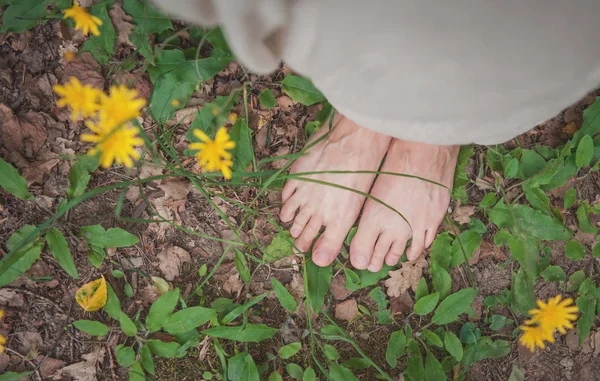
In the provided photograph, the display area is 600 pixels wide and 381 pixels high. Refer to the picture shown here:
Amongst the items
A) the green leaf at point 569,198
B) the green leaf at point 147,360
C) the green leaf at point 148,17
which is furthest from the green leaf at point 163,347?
the green leaf at point 569,198

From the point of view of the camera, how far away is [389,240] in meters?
1.43

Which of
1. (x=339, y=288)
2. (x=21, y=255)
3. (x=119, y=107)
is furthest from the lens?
(x=339, y=288)

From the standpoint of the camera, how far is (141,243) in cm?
142

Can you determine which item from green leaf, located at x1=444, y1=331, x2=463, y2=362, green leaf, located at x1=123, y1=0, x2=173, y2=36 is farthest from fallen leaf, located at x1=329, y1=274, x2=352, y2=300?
green leaf, located at x1=123, y1=0, x2=173, y2=36

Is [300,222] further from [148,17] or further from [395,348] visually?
[148,17]

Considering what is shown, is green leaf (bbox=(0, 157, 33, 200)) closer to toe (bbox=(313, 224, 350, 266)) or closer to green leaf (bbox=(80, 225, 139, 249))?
green leaf (bbox=(80, 225, 139, 249))

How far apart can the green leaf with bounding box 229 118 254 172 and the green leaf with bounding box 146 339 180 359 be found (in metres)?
0.55

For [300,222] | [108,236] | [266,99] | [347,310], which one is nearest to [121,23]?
[266,99]

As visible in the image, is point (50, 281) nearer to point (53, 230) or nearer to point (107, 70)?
point (53, 230)

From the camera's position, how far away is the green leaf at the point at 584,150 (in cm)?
141

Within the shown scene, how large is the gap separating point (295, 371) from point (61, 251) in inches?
30.3

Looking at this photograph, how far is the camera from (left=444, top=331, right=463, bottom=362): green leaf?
1.42 meters

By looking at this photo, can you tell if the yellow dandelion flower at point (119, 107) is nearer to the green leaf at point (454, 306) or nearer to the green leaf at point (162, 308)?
the green leaf at point (162, 308)

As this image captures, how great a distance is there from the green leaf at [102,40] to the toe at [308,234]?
0.81m
